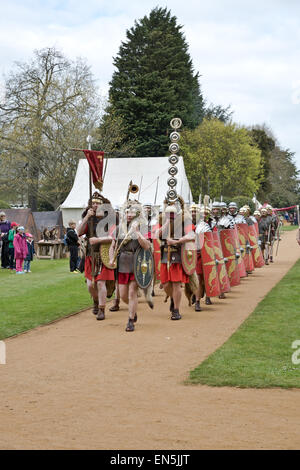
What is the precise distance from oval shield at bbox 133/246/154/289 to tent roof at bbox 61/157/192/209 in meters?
22.0

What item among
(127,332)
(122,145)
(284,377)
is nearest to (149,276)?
(127,332)

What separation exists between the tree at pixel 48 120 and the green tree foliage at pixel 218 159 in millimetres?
9430

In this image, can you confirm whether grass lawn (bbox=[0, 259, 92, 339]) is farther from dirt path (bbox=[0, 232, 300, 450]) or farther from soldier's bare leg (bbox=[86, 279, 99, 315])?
dirt path (bbox=[0, 232, 300, 450])

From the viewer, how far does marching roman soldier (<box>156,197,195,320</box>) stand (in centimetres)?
1107

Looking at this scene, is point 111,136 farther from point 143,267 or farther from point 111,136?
point 143,267

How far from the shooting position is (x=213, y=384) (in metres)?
6.67

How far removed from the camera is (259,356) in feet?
25.9

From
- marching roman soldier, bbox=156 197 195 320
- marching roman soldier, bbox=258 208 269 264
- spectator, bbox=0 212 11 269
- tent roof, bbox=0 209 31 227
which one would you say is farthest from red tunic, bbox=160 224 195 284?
tent roof, bbox=0 209 31 227

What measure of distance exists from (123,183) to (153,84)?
850 inches

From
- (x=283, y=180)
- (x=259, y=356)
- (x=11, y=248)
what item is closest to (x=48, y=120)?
(x=11, y=248)

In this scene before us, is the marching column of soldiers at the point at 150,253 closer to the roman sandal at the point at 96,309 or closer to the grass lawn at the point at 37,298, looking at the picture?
the roman sandal at the point at 96,309

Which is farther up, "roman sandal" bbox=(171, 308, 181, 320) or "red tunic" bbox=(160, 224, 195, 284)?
"red tunic" bbox=(160, 224, 195, 284)

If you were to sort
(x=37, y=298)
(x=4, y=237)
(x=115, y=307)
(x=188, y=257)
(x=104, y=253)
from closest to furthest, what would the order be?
(x=104, y=253) < (x=188, y=257) < (x=115, y=307) < (x=37, y=298) < (x=4, y=237)
